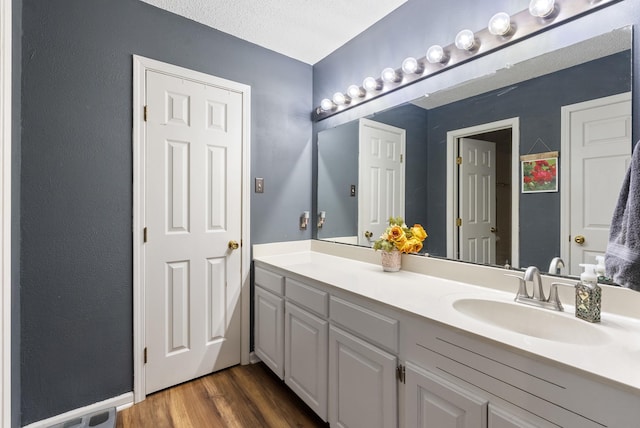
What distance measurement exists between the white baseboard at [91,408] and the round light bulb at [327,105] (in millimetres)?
2319

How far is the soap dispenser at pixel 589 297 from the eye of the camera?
0.98 metres

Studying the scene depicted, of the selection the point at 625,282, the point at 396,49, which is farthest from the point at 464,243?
the point at 396,49

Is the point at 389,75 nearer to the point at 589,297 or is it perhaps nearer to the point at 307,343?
the point at 589,297

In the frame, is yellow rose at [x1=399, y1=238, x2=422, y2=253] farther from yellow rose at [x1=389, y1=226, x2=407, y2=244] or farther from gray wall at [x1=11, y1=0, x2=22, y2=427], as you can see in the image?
gray wall at [x1=11, y1=0, x2=22, y2=427]

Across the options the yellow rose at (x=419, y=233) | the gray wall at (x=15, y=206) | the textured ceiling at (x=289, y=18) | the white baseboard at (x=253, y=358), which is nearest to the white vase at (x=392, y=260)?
the yellow rose at (x=419, y=233)

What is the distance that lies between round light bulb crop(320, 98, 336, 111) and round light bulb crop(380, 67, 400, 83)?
0.52 m

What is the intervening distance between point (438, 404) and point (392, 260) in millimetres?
837

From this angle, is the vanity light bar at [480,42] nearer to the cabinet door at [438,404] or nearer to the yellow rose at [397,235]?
the yellow rose at [397,235]

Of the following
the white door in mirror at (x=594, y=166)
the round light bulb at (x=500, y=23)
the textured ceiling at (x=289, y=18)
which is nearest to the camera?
the white door in mirror at (x=594, y=166)

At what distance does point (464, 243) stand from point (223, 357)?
1.78 metres

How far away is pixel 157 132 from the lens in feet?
5.99

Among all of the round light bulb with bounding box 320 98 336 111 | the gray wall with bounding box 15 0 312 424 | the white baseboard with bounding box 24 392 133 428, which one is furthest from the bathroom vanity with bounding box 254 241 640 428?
the round light bulb with bounding box 320 98 336 111

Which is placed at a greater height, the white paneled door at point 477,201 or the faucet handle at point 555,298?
the white paneled door at point 477,201

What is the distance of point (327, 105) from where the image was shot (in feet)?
7.61
